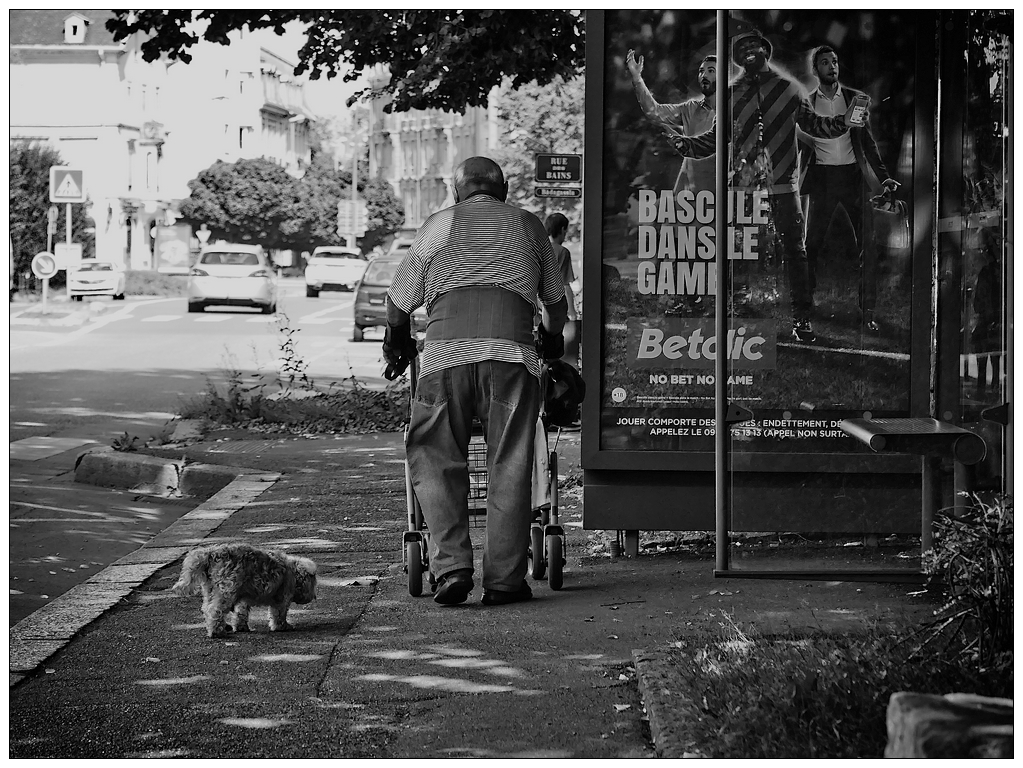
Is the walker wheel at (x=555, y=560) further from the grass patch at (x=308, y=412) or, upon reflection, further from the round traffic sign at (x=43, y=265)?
the round traffic sign at (x=43, y=265)

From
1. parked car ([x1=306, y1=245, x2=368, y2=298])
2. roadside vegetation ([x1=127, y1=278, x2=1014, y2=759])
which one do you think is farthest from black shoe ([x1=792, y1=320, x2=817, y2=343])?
parked car ([x1=306, y1=245, x2=368, y2=298])

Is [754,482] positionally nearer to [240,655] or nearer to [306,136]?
[240,655]

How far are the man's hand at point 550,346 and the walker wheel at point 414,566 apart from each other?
0.98m

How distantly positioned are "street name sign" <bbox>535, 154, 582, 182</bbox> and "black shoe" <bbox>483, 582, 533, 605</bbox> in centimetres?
855

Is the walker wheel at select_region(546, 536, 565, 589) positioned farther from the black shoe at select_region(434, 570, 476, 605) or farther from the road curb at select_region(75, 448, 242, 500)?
the road curb at select_region(75, 448, 242, 500)

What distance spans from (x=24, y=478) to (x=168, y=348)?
14.1 metres

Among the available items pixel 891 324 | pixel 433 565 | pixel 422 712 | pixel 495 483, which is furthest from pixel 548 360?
pixel 422 712

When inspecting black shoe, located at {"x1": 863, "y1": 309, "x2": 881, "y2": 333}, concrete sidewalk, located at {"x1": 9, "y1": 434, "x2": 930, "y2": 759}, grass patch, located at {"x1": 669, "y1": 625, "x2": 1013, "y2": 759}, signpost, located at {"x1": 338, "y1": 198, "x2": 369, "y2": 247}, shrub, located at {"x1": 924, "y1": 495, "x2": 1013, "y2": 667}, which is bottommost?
concrete sidewalk, located at {"x1": 9, "y1": 434, "x2": 930, "y2": 759}

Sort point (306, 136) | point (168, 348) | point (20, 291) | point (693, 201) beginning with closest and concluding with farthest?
point (693, 201) < point (168, 348) < point (20, 291) < point (306, 136)

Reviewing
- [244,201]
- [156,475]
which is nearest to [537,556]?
[156,475]

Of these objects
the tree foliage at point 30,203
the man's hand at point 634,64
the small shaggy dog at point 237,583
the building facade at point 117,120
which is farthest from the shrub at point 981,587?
the building facade at point 117,120

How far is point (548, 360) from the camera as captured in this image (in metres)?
6.32

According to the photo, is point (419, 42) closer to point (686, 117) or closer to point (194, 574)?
point (686, 117)

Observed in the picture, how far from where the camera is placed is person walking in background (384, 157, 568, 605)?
605 centimetres
